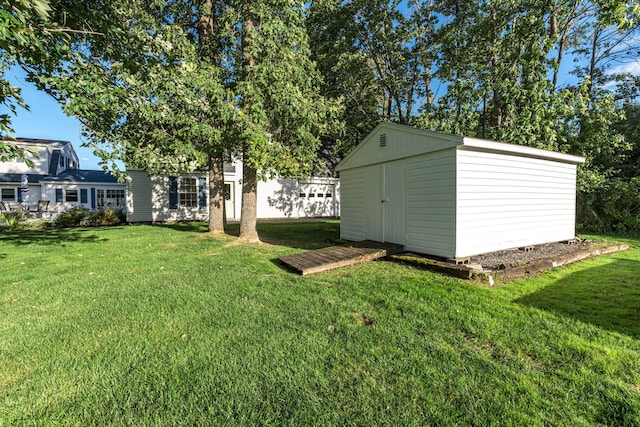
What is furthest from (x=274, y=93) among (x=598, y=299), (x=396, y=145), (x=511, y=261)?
(x=598, y=299)

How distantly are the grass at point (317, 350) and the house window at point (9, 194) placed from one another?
1876 centimetres

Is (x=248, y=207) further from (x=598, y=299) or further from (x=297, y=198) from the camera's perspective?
(x=297, y=198)

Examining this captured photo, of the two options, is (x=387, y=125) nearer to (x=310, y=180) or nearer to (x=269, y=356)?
(x=269, y=356)

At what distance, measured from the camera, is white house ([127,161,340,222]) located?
47.3 ft

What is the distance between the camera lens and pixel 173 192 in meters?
14.8

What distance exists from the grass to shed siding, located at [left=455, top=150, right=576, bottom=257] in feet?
4.27

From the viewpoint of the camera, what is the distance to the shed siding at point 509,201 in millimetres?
5441

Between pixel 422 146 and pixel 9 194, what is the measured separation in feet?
79.8

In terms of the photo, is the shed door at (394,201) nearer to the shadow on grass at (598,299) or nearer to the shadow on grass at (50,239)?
the shadow on grass at (598,299)

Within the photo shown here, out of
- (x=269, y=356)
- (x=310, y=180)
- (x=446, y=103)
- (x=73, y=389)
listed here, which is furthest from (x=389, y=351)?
(x=310, y=180)

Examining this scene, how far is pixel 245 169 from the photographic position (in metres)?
8.56

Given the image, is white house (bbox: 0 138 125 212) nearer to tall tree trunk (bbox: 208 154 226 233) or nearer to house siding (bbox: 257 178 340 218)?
house siding (bbox: 257 178 340 218)

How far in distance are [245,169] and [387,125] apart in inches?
170

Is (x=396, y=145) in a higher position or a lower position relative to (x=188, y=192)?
higher
